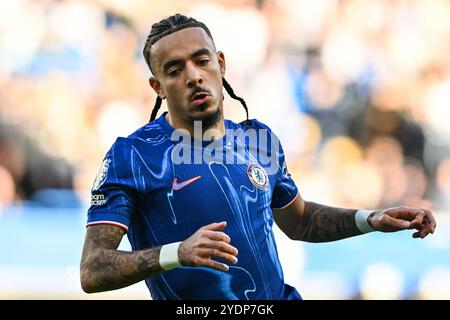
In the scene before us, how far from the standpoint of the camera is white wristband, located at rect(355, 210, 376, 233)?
3645 mm

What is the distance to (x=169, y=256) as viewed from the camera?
9.45 ft

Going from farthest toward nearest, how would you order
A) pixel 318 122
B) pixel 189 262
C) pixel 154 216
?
pixel 318 122
pixel 154 216
pixel 189 262

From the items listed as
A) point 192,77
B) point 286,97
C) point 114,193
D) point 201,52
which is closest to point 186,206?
Result: point 114,193

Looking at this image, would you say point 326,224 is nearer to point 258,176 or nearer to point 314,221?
point 314,221

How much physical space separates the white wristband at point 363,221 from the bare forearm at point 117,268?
44.7 inches

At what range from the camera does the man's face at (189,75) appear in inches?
135

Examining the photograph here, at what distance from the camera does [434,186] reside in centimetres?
812

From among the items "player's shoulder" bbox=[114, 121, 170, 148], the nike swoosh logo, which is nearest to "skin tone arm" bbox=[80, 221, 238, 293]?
the nike swoosh logo

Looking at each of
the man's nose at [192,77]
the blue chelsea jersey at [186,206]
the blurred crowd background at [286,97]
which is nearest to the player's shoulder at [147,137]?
the blue chelsea jersey at [186,206]

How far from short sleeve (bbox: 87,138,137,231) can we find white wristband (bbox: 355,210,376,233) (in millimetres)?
1115

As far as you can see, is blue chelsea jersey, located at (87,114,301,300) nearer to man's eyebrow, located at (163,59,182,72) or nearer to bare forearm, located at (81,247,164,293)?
bare forearm, located at (81,247,164,293)
